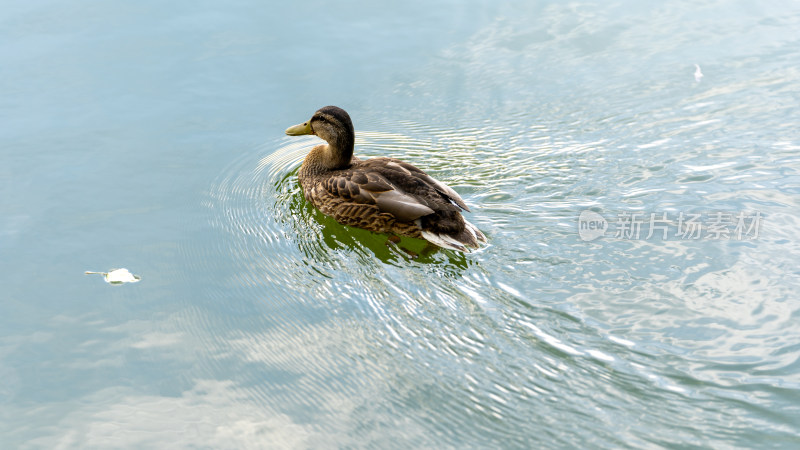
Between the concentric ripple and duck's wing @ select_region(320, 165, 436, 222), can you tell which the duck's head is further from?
the concentric ripple

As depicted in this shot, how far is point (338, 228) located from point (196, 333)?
4.93 ft

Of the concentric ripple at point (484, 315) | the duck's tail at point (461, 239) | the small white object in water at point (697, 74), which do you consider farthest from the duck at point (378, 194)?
the small white object in water at point (697, 74)

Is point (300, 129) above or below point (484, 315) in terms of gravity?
above

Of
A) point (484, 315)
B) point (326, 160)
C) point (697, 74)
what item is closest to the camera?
point (484, 315)

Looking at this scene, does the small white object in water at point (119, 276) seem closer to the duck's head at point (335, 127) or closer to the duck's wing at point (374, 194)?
the duck's wing at point (374, 194)

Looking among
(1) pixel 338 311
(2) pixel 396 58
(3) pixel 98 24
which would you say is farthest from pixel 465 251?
(3) pixel 98 24

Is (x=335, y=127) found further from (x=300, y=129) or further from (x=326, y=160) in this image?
(x=300, y=129)

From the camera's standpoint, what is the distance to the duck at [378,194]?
16.8 feet

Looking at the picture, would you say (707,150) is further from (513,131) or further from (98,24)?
(98,24)

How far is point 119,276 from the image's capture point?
4812 mm

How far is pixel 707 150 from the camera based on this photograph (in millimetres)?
6012

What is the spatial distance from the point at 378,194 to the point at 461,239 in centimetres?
74

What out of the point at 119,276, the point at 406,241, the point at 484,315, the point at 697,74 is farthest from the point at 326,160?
the point at 697,74

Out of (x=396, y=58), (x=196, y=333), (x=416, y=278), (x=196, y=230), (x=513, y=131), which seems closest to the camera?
(x=196, y=333)
